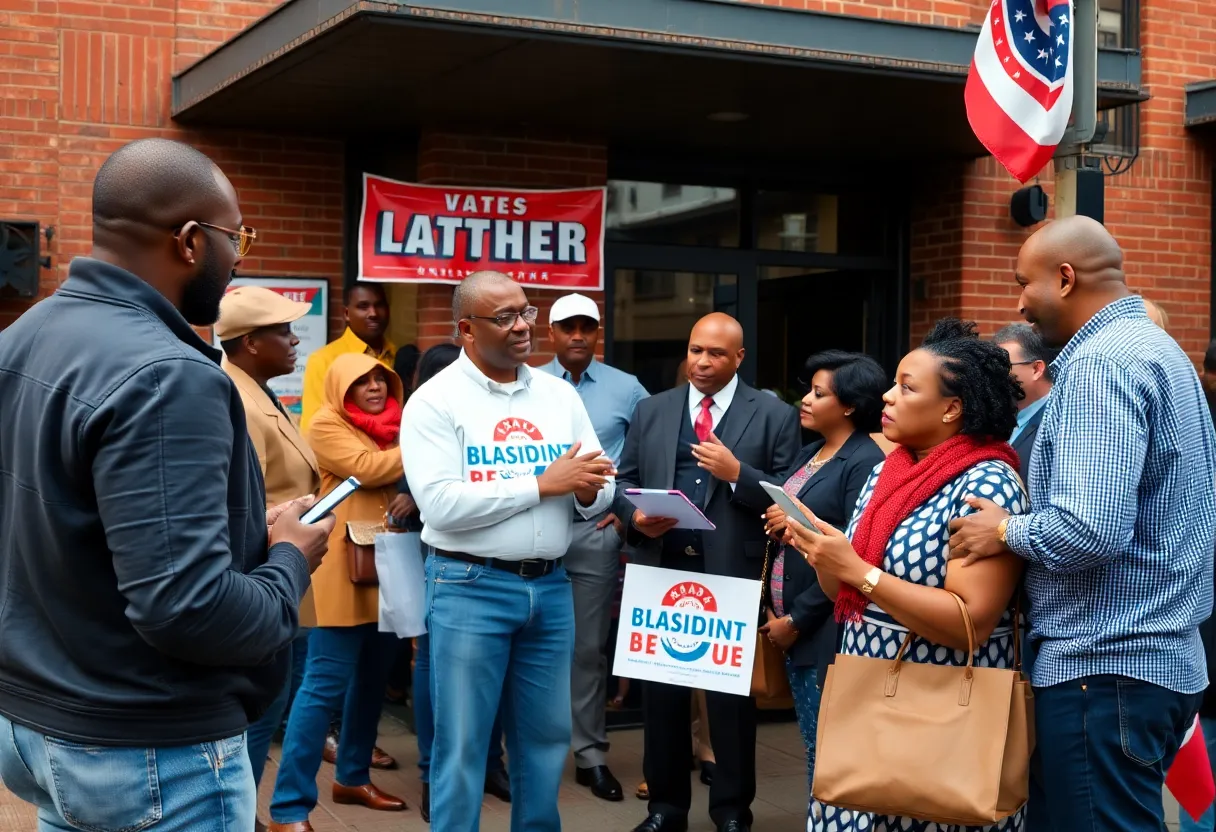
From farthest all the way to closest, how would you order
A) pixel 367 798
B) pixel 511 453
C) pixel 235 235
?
pixel 367 798 → pixel 511 453 → pixel 235 235

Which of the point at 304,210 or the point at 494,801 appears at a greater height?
the point at 304,210

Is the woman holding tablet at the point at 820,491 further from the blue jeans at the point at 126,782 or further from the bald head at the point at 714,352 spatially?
the blue jeans at the point at 126,782

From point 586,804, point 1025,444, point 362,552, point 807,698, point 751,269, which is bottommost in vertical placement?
point 586,804

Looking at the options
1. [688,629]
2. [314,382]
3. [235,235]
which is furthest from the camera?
[314,382]

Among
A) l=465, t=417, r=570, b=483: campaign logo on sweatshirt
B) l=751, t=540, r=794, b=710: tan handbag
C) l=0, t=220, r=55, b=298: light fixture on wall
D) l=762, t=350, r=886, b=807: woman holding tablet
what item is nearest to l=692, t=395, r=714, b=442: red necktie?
l=762, t=350, r=886, b=807: woman holding tablet

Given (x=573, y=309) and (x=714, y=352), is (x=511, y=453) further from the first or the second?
(x=573, y=309)

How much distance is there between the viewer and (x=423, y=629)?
555cm

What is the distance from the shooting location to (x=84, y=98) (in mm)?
7414

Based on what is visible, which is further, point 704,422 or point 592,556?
point 592,556

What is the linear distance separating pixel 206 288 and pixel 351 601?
3406mm

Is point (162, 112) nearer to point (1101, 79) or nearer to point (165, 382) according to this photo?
point (1101, 79)

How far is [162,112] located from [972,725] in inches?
244

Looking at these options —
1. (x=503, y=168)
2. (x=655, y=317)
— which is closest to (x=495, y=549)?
(x=503, y=168)

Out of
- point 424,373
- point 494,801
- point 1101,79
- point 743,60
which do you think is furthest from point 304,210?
point 1101,79
